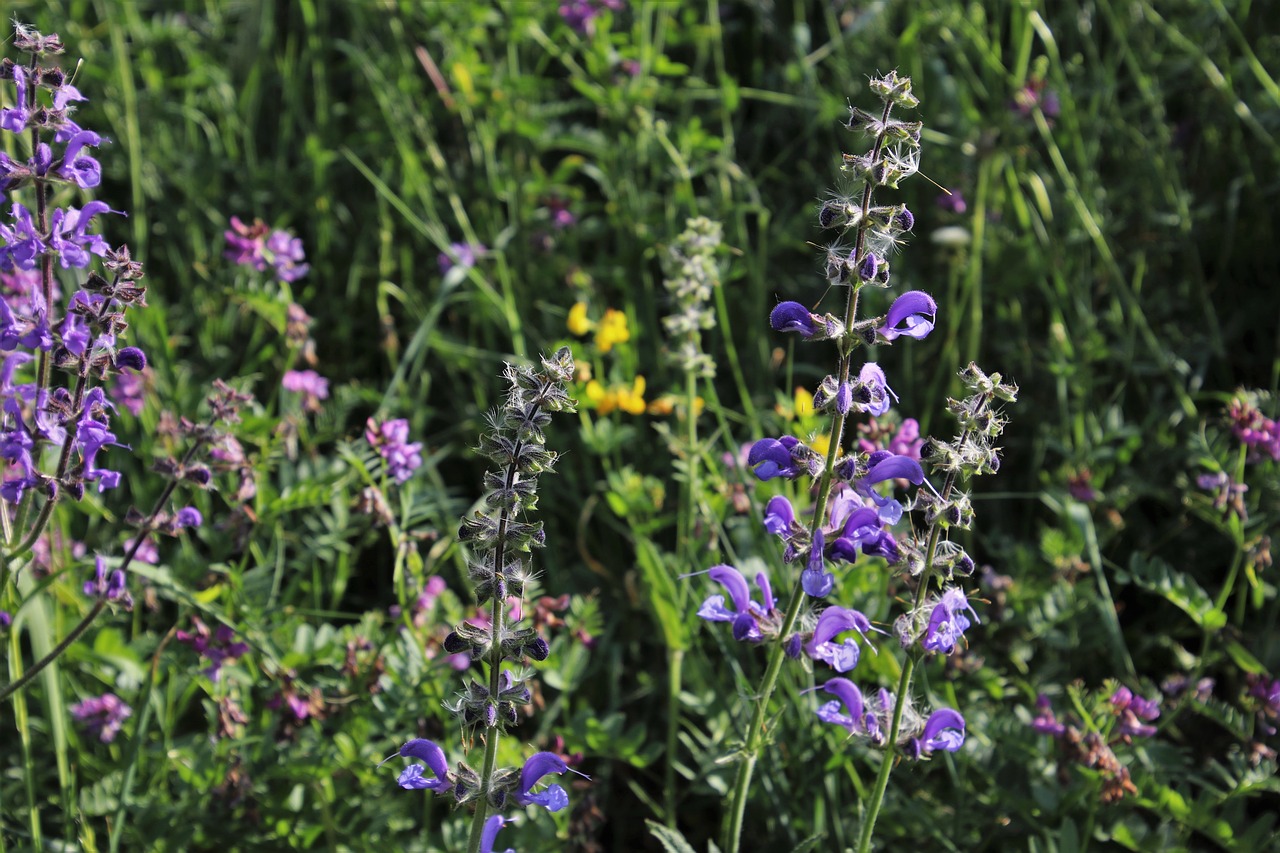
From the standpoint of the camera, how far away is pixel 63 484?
2.08 m

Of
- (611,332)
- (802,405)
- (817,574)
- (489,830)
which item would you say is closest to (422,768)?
(489,830)

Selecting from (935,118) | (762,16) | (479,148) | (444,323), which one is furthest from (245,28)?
(935,118)

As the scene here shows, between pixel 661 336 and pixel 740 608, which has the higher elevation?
pixel 740 608

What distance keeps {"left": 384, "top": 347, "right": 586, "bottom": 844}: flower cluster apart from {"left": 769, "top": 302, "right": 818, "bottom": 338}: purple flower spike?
1.25ft

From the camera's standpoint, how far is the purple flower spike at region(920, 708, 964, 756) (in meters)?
1.96

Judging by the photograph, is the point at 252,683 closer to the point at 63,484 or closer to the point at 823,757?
the point at 63,484

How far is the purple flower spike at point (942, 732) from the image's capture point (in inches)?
77.1

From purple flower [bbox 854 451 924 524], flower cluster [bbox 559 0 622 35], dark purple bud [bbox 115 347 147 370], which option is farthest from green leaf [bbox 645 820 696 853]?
flower cluster [bbox 559 0 622 35]

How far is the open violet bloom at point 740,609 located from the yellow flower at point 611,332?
1506 mm

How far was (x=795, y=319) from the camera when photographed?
186 cm

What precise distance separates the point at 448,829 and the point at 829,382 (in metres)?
1.39

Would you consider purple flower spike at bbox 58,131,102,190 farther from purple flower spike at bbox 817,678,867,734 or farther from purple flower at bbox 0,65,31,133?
purple flower spike at bbox 817,678,867,734

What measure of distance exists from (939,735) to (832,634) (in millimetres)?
281

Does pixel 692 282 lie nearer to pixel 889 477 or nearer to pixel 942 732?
pixel 889 477
